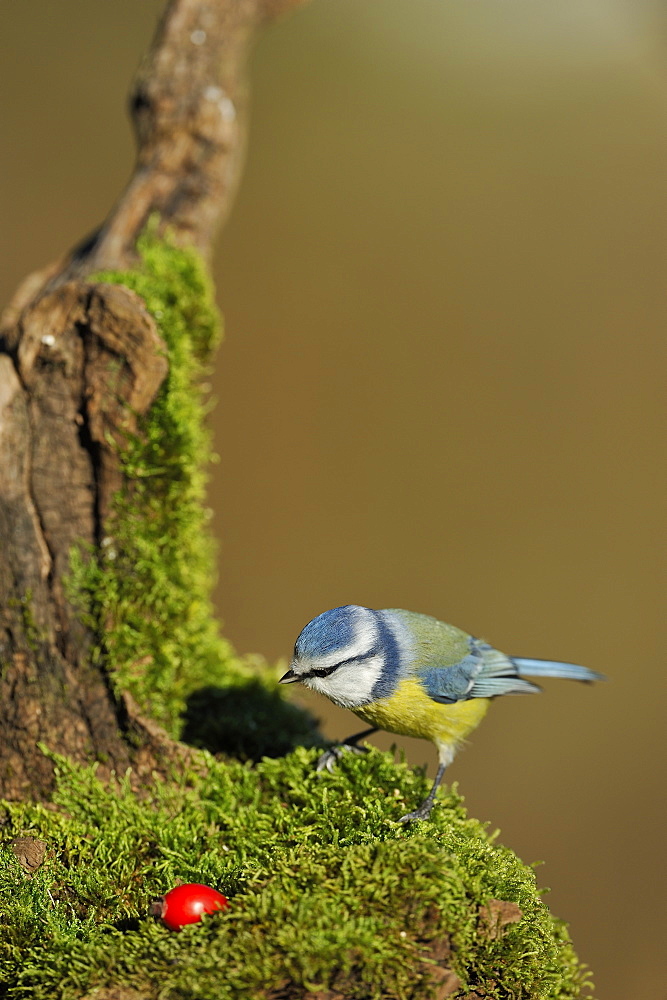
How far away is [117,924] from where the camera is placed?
1790 millimetres

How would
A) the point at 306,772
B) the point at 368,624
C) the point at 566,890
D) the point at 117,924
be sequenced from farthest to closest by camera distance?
1. the point at 566,890
2. the point at 306,772
3. the point at 368,624
4. the point at 117,924

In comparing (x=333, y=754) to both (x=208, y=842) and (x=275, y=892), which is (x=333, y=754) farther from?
(x=275, y=892)

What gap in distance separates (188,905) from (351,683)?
69 cm

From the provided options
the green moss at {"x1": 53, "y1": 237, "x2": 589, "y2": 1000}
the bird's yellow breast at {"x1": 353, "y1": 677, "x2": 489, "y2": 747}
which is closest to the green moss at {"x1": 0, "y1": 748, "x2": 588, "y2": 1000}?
the green moss at {"x1": 53, "y1": 237, "x2": 589, "y2": 1000}

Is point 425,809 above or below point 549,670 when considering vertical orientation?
below

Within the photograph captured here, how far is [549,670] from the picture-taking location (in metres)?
2.59

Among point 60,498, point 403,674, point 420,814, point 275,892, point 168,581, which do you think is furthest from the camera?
point 168,581

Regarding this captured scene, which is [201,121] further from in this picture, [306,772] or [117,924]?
[117,924]

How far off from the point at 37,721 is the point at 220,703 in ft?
2.13

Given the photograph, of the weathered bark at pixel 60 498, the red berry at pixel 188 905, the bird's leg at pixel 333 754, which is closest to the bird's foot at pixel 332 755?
the bird's leg at pixel 333 754

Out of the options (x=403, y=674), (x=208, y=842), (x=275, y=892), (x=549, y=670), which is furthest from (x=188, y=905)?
(x=549, y=670)

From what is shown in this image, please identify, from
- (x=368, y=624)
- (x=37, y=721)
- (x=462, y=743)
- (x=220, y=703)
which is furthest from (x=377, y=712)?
(x=37, y=721)

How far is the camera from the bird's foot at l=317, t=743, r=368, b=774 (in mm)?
2197

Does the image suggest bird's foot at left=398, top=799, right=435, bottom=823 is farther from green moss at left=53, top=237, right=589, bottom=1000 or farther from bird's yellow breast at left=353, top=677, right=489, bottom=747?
bird's yellow breast at left=353, top=677, right=489, bottom=747
